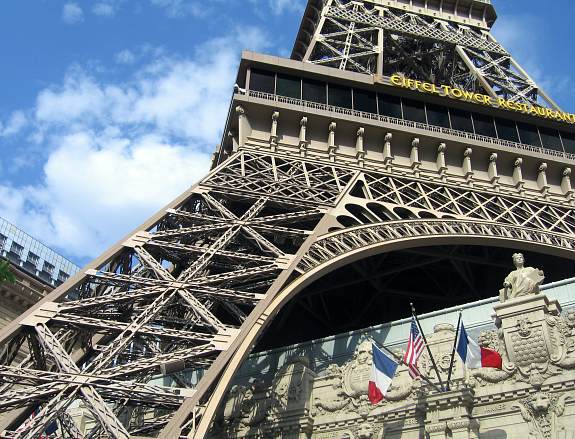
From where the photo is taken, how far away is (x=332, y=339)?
25.4 m

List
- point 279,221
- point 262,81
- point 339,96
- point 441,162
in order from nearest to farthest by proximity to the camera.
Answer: point 279,221 → point 441,162 → point 262,81 → point 339,96

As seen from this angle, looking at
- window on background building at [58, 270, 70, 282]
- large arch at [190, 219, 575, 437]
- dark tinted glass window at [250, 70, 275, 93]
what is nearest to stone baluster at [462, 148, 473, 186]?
large arch at [190, 219, 575, 437]

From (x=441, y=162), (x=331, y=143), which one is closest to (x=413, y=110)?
(x=441, y=162)

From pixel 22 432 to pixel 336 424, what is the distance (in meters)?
10.4

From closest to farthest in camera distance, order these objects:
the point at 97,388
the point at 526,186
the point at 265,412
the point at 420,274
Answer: the point at 97,388 < the point at 265,412 < the point at 526,186 < the point at 420,274

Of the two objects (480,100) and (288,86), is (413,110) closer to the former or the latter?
(480,100)

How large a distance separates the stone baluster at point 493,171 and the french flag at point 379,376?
16549 mm

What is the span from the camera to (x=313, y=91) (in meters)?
35.1

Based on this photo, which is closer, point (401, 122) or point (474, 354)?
point (474, 354)

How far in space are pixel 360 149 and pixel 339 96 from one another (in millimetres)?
3834

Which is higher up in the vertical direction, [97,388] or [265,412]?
[265,412]

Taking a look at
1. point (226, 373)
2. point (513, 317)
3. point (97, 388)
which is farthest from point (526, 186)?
point (97, 388)

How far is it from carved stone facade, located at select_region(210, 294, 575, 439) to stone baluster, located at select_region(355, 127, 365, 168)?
1083cm

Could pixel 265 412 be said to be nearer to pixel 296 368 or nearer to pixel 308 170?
pixel 296 368
